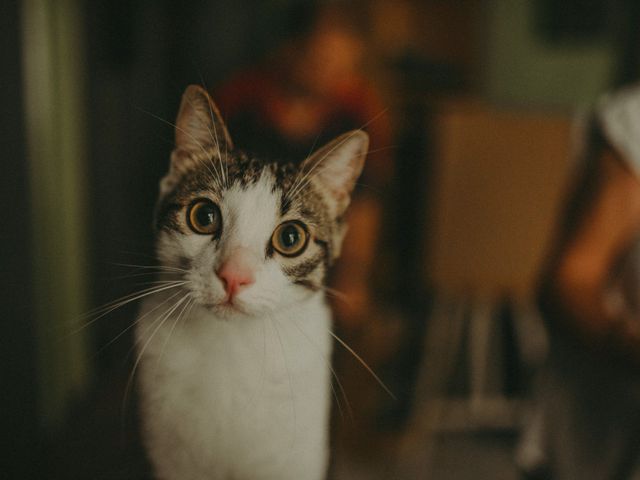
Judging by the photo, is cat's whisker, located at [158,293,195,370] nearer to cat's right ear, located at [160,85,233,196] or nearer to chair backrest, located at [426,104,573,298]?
cat's right ear, located at [160,85,233,196]

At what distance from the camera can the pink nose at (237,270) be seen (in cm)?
24

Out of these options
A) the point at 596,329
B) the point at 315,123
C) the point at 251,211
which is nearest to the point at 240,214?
the point at 251,211

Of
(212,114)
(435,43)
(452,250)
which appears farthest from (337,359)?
(435,43)

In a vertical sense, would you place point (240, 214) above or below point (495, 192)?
above

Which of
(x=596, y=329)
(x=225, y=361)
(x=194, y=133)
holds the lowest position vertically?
(x=596, y=329)

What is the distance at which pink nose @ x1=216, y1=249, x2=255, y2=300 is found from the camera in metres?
0.24

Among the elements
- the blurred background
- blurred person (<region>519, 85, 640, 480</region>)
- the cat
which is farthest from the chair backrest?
the cat

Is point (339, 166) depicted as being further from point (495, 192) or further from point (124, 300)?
point (495, 192)

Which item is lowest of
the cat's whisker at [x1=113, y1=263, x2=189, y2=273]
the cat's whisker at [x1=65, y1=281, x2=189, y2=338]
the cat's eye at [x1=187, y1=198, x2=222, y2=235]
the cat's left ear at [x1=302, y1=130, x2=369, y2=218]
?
the cat's whisker at [x1=65, y1=281, x2=189, y2=338]

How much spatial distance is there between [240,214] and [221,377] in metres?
0.08

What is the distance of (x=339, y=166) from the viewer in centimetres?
24

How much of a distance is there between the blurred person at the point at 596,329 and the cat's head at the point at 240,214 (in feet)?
1.61

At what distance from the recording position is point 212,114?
23cm

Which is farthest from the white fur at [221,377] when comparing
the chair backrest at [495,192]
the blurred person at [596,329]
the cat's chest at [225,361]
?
the chair backrest at [495,192]
